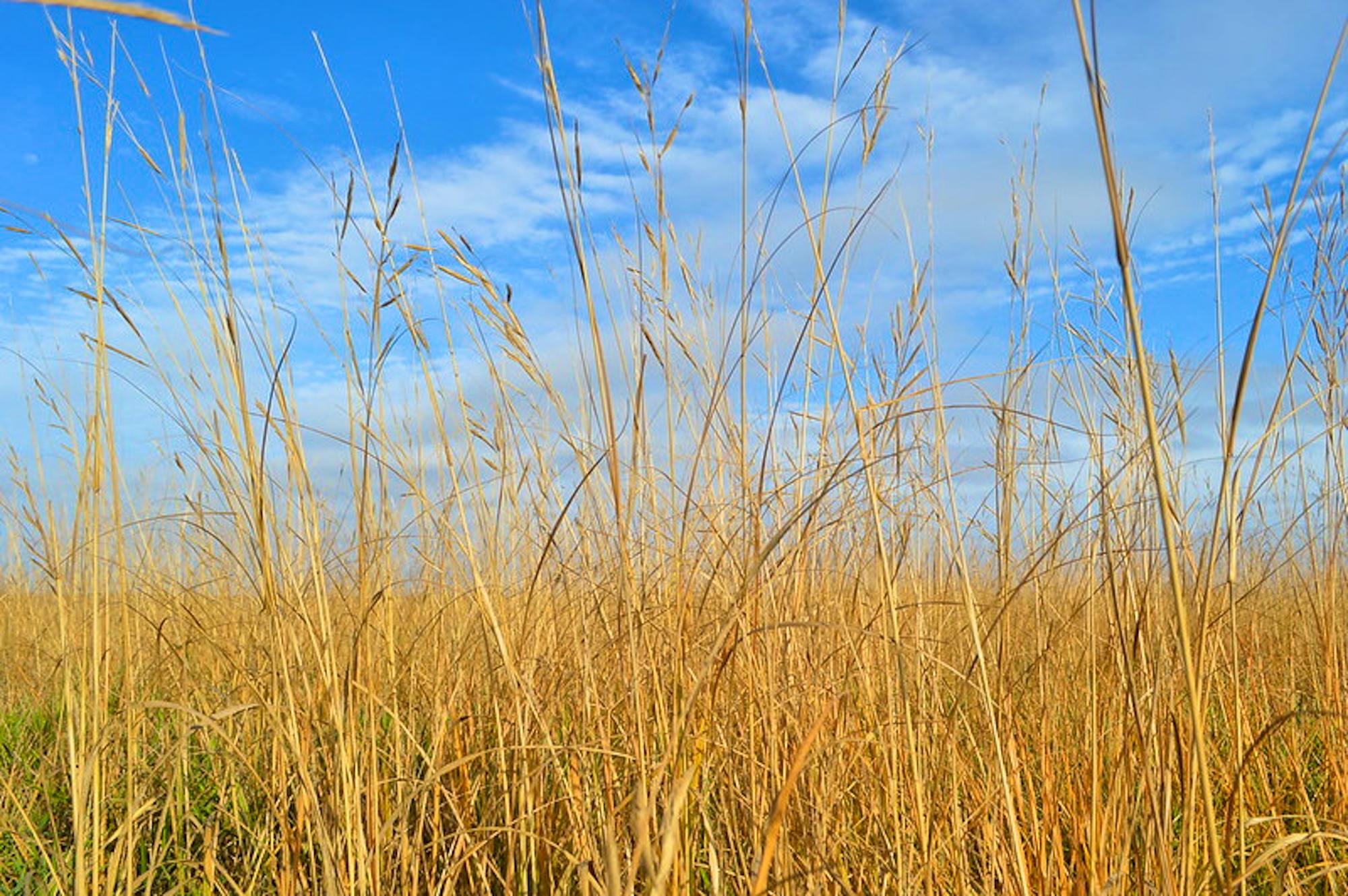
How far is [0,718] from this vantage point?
355 centimetres

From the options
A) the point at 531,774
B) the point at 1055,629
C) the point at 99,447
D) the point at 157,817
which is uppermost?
the point at 99,447

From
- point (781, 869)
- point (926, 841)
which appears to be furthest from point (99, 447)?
point (926, 841)

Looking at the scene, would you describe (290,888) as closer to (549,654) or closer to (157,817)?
(549,654)

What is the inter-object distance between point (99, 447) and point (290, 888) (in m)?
0.79

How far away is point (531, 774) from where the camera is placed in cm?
156

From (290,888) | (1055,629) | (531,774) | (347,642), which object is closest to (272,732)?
(290,888)

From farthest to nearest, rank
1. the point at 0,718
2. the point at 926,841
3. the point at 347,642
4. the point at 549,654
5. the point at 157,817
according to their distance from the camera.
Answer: the point at 0,718, the point at 347,642, the point at 157,817, the point at 549,654, the point at 926,841

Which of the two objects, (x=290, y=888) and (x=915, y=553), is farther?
(x=915, y=553)

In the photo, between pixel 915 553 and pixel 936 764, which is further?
pixel 915 553

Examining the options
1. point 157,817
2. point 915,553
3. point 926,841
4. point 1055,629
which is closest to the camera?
point 926,841

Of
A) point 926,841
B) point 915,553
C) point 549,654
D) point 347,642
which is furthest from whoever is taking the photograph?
point 347,642

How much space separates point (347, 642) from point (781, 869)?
5.82 feet

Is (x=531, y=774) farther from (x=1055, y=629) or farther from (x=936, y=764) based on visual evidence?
(x=1055, y=629)

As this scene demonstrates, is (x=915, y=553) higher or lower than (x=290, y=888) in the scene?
Result: higher
